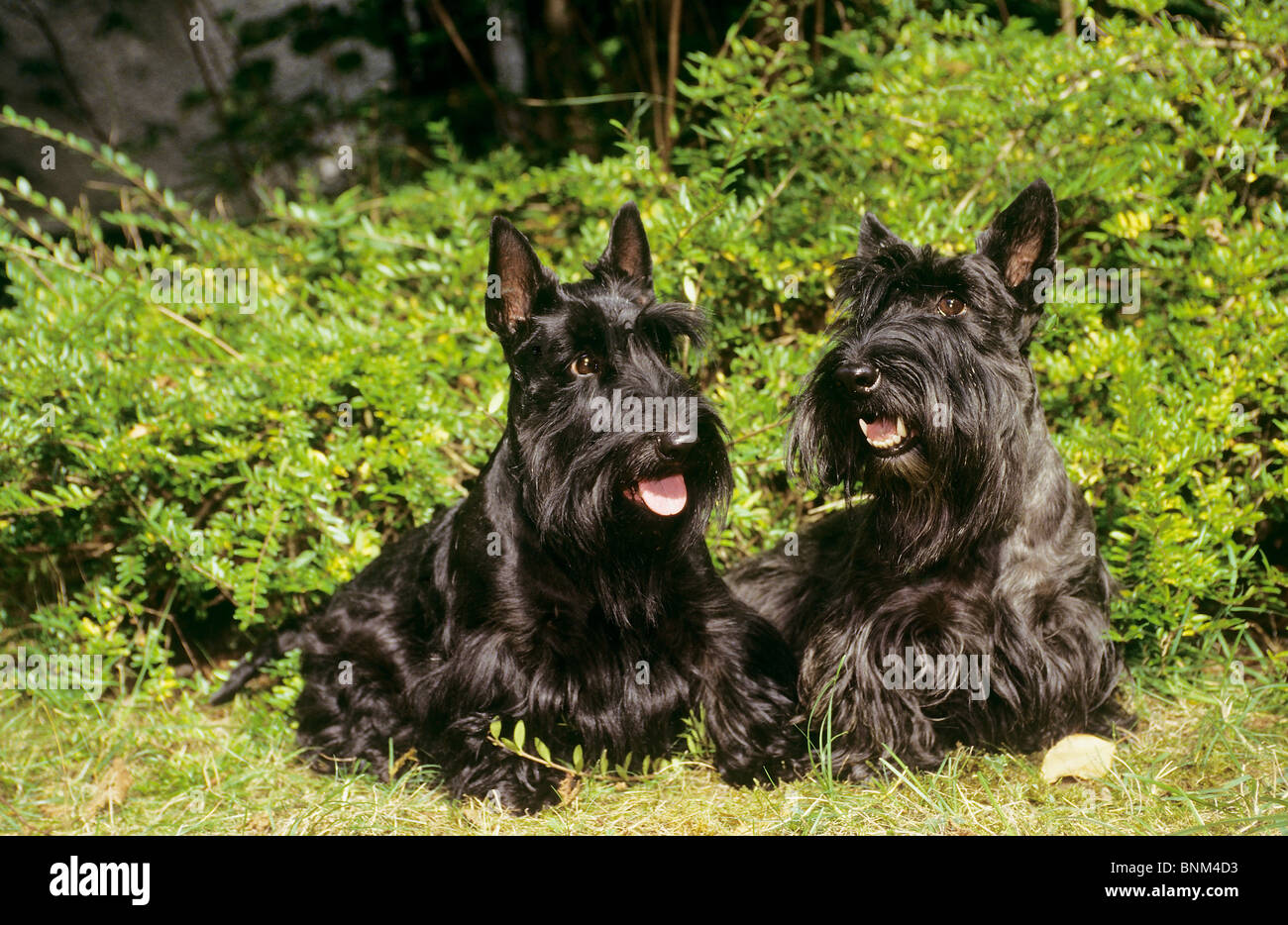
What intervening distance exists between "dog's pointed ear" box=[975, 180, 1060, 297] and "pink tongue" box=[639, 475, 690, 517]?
1074 mm

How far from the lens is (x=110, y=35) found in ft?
22.0

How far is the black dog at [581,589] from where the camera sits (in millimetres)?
2650

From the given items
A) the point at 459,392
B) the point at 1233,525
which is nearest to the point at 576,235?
Answer: the point at 459,392

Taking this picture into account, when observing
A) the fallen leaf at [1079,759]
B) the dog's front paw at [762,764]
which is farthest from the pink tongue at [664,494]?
the fallen leaf at [1079,759]

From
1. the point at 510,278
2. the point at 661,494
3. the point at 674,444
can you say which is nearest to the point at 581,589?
the point at 661,494

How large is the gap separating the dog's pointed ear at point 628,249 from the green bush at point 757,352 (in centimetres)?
37

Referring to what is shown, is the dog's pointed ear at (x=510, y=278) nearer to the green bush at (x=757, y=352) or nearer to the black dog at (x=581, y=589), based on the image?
the black dog at (x=581, y=589)

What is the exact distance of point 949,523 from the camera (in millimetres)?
2771

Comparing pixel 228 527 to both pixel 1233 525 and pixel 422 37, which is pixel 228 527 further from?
pixel 422 37

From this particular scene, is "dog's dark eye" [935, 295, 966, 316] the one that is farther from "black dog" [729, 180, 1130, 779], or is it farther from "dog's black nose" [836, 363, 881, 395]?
"dog's black nose" [836, 363, 881, 395]

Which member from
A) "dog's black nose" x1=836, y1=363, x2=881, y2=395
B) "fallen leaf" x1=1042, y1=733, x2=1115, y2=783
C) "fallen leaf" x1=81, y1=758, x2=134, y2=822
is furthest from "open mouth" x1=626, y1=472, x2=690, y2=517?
"fallen leaf" x1=81, y1=758, x2=134, y2=822

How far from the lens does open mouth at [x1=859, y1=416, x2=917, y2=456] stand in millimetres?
2666

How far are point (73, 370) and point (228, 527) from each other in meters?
0.81

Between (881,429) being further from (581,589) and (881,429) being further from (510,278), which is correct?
(510,278)
